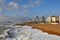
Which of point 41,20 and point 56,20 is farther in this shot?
point 41,20

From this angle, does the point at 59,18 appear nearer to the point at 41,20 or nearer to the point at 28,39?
the point at 41,20

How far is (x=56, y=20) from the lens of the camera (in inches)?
5812

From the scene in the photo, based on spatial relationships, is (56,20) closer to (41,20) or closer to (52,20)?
(52,20)

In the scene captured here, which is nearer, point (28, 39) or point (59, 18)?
point (28, 39)

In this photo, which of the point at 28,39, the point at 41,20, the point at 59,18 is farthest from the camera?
the point at 41,20

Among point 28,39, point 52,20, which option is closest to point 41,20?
point 52,20

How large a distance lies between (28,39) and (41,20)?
17062 centimetres

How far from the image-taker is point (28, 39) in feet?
92.1

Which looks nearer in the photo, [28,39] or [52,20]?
[28,39]

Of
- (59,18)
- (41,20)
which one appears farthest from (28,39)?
(41,20)

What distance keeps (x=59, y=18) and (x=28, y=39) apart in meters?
119

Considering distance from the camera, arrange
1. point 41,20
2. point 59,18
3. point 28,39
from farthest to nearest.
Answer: point 41,20 < point 59,18 < point 28,39

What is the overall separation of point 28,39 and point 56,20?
398 feet

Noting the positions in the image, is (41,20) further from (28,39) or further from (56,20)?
(28,39)
